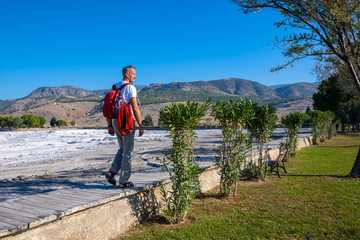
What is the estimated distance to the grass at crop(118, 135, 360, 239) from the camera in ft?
12.0

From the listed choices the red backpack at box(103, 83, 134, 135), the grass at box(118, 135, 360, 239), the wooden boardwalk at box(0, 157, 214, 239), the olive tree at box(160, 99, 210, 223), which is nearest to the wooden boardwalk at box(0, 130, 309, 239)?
the wooden boardwalk at box(0, 157, 214, 239)

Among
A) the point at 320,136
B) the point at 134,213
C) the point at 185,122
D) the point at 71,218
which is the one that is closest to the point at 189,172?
the point at 185,122

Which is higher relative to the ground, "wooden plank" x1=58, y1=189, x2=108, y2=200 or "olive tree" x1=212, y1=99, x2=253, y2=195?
"olive tree" x1=212, y1=99, x2=253, y2=195

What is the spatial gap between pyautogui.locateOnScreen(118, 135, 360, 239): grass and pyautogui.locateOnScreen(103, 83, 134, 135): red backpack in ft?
5.11

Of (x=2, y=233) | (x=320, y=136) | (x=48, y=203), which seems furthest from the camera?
(x=320, y=136)

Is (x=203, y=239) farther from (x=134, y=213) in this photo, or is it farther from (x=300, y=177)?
(x=300, y=177)

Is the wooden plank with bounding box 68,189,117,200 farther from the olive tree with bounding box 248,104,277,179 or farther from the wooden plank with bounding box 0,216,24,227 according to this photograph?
the olive tree with bounding box 248,104,277,179

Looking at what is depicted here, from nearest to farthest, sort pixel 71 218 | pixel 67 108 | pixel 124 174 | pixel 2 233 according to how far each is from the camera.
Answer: pixel 2 233, pixel 71 218, pixel 124 174, pixel 67 108

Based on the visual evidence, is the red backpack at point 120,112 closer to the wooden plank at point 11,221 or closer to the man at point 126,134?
the man at point 126,134

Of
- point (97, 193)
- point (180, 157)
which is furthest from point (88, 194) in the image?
point (180, 157)

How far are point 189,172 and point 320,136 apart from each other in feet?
62.6

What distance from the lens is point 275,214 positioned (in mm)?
4453

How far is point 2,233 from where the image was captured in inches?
97.1

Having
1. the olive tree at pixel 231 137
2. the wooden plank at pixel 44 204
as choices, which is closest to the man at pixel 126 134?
the wooden plank at pixel 44 204
